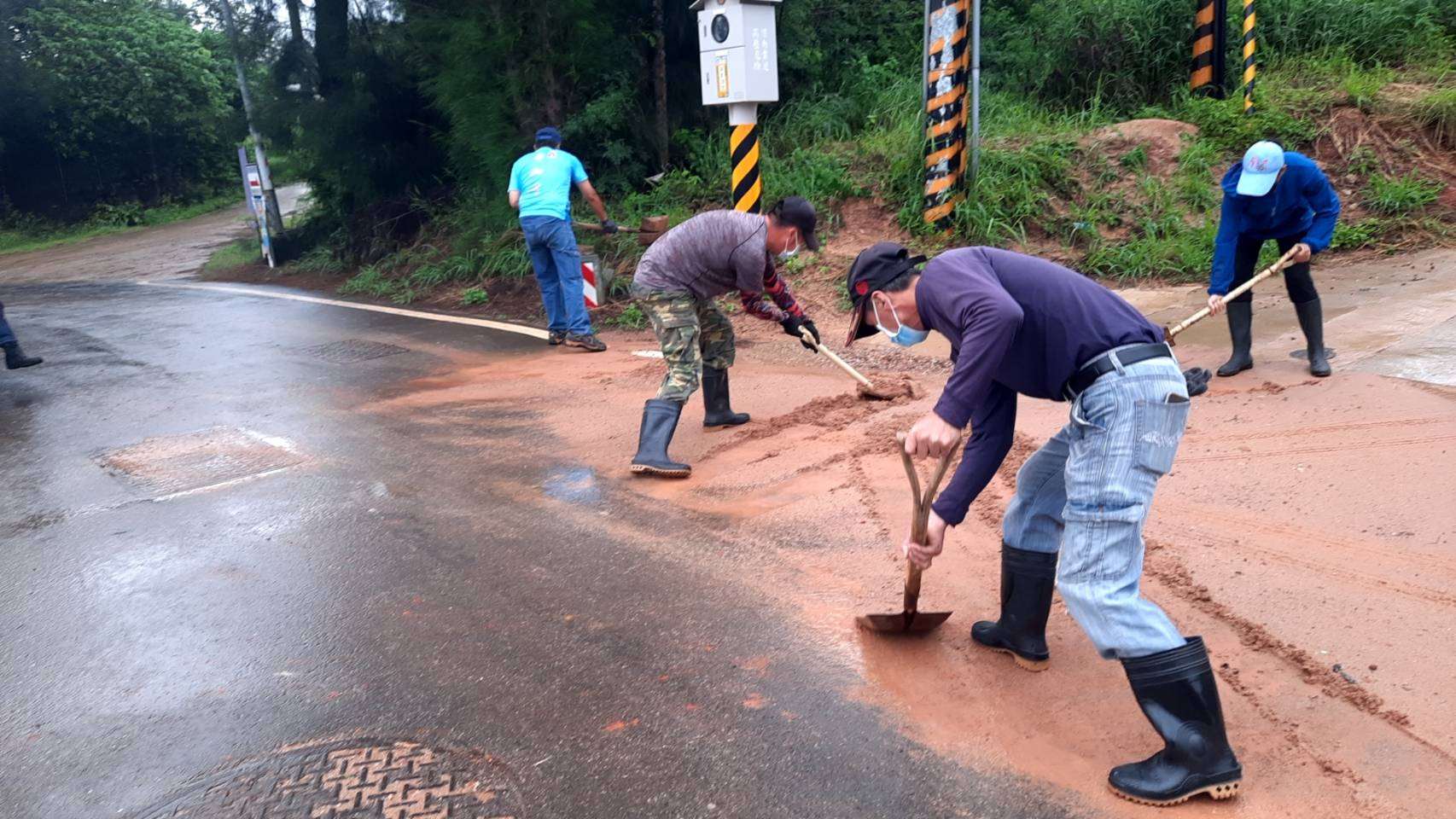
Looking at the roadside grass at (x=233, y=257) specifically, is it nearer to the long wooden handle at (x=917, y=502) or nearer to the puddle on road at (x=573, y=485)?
the puddle on road at (x=573, y=485)

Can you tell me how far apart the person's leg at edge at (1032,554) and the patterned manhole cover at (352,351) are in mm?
6690

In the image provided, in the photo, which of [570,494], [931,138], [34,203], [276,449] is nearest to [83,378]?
[276,449]

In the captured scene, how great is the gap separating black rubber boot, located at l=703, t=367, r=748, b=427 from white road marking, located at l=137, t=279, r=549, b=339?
12.0 feet

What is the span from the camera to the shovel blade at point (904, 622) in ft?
11.9

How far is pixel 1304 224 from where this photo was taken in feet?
20.0

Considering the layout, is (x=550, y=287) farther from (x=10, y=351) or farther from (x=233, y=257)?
(x=233, y=257)

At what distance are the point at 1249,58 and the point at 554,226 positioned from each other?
7560 mm

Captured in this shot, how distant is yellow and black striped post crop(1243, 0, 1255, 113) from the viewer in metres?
10.6

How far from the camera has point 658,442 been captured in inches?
217

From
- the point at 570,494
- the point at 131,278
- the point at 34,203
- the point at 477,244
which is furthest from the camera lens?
the point at 34,203

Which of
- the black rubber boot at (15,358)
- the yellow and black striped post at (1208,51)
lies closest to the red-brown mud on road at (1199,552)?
the black rubber boot at (15,358)

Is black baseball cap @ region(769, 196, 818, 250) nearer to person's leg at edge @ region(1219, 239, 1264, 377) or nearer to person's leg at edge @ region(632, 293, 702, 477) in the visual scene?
person's leg at edge @ region(632, 293, 702, 477)

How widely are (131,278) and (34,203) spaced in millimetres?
13378

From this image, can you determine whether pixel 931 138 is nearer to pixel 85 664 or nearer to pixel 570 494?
pixel 570 494
